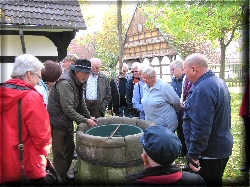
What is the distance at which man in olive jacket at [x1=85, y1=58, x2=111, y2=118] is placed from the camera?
5.32m

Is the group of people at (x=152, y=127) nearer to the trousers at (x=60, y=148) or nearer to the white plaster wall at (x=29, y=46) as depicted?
the trousers at (x=60, y=148)

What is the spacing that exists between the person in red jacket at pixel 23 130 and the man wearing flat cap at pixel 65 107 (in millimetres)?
1223

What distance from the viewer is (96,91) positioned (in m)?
5.36

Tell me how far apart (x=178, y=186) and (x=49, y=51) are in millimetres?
6362

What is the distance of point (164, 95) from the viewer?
12.9ft

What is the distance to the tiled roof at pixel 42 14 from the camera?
6387 mm

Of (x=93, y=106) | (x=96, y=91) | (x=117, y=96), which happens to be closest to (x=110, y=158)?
(x=93, y=106)

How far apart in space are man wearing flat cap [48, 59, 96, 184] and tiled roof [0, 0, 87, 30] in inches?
139

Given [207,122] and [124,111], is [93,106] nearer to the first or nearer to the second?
[124,111]

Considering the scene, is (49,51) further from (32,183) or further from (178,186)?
(178,186)

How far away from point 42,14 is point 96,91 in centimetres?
304

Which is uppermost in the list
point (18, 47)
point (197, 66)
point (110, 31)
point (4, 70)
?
point (110, 31)

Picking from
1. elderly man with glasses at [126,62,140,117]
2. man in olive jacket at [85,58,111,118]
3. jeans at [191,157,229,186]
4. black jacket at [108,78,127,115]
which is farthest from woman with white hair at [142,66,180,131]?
black jacket at [108,78,127,115]

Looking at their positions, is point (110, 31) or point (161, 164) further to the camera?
point (110, 31)
